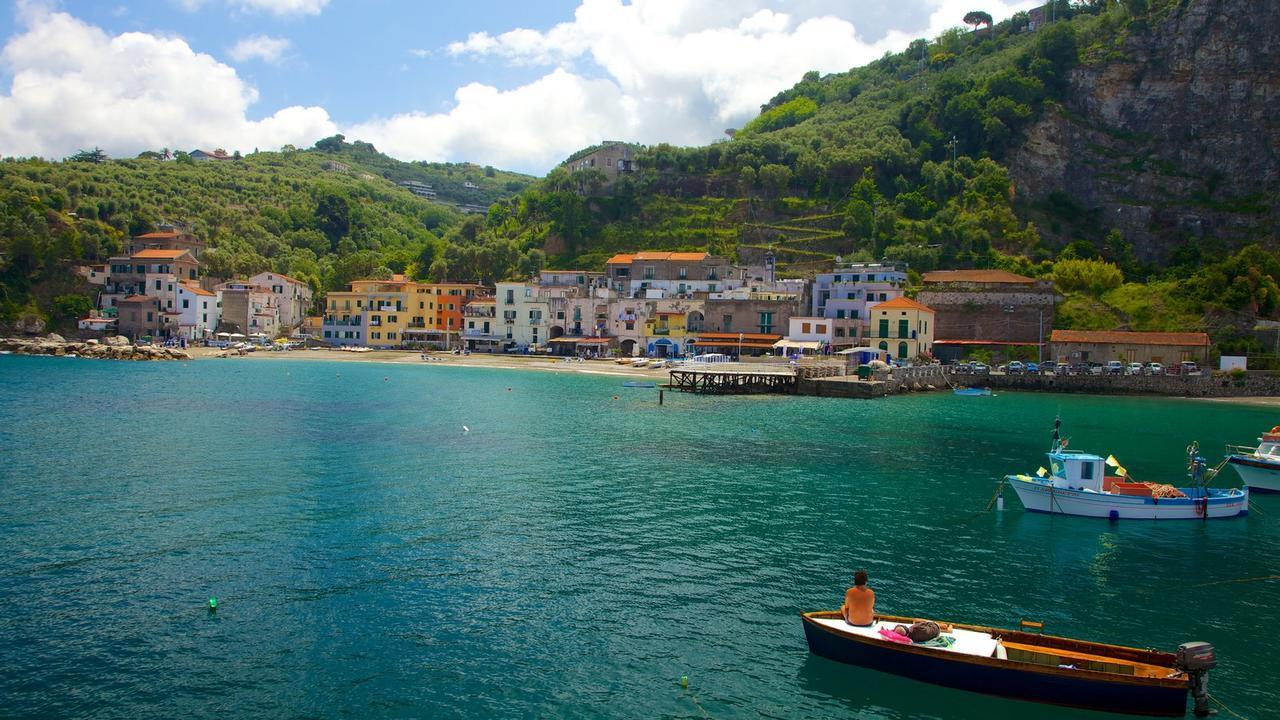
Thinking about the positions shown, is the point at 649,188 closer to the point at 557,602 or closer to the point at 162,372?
the point at 162,372

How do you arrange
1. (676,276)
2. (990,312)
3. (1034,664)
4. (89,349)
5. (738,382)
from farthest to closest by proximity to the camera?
(676,276) < (89,349) < (990,312) < (738,382) < (1034,664)

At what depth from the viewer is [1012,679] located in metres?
16.0

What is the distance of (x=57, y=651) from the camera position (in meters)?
16.5

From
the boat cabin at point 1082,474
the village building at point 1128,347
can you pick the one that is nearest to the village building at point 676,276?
A: the village building at point 1128,347

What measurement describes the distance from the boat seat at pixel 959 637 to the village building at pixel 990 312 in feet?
255

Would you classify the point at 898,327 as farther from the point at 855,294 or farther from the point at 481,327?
the point at 481,327

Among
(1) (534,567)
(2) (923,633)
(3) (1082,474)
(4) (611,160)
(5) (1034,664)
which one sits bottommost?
(1) (534,567)

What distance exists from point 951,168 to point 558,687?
393ft

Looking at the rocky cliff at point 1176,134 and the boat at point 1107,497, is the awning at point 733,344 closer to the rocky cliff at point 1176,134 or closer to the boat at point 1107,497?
the rocky cliff at point 1176,134

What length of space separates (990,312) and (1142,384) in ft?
59.4

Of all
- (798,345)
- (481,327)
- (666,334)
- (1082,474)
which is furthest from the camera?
(481,327)

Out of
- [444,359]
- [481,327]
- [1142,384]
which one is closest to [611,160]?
[481,327]

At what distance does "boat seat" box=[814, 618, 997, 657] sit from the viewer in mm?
16500

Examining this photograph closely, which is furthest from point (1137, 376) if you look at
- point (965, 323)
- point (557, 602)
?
point (557, 602)
